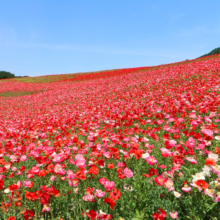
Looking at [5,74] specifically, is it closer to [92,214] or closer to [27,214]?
[27,214]

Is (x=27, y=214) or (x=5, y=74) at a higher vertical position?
(x=5, y=74)

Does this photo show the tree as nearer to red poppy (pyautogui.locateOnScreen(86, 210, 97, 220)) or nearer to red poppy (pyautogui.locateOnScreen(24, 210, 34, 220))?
red poppy (pyautogui.locateOnScreen(24, 210, 34, 220))

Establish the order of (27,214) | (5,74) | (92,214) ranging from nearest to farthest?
(92,214) → (27,214) → (5,74)

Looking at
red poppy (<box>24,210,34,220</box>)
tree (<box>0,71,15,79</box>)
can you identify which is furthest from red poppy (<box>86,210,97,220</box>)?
tree (<box>0,71,15,79</box>)

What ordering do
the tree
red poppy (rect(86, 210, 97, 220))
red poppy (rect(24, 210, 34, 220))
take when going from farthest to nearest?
the tree, red poppy (rect(24, 210, 34, 220)), red poppy (rect(86, 210, 97, 220))

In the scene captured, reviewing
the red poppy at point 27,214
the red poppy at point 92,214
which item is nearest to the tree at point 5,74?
the red poppy at point 27,214

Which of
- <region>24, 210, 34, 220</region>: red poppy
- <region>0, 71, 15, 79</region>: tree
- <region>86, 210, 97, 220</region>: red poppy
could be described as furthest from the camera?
<region>0, 71, 15, 79</region>: tree

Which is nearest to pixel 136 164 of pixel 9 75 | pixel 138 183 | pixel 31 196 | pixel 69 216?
pixel 138 183

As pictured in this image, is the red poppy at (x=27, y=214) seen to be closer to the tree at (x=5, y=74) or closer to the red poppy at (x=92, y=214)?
the red poppy at (x=92, y=214)

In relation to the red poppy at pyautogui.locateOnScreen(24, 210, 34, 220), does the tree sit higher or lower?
higher

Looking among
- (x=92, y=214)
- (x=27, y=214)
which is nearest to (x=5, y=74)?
(x=27, y=214)

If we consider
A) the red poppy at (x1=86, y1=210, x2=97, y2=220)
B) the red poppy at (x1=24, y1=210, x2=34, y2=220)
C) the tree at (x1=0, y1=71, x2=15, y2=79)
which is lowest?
the red poppy at (x1=24, y1=210, x2=34, y2=220)

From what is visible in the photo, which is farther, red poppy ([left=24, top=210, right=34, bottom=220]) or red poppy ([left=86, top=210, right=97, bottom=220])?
red poppy ([left=24, top=210, right=34, bottom=220])

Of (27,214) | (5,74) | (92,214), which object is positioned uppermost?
(5,74)
